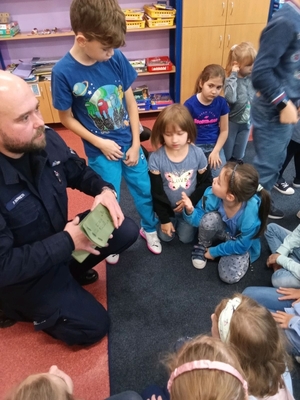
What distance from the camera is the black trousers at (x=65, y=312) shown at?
1.41m

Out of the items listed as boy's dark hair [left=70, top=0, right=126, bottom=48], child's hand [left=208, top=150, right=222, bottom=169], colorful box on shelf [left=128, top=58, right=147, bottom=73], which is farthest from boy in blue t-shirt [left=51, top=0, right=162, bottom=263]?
colorful box on shelf [left=128, top=58, right=147, bottom=73]

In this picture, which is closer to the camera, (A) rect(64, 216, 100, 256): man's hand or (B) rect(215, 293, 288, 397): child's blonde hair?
(B) rect(215, 293, 288, 397): child's blonde hair

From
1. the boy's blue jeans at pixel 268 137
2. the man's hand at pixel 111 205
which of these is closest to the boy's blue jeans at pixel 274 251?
the boy's blue jeans at pixel 268 137

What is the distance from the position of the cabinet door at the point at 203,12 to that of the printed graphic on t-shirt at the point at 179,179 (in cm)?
206

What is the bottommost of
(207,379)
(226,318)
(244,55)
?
(226,318)

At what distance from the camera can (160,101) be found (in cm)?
375

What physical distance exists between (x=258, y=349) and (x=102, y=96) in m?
1.34

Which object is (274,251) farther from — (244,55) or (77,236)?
(244,55)

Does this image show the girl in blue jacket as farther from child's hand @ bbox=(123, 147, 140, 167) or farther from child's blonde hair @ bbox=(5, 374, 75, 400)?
child's blonde hair @ bbox=(5, 374, 75, 400)

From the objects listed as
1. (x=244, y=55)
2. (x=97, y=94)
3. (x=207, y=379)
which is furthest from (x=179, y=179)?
(x=207, y=379)

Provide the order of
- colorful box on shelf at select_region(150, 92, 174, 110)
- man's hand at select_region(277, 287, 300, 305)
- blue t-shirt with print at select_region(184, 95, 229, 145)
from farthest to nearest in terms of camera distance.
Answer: colorful box on shelf at select_region(150, 92, 174, 110), blue t-shirt with print at select_region(184, 95, 229, 145), man's hand at select_region(277, 287, 300, 305)

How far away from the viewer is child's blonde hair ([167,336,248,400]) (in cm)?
70

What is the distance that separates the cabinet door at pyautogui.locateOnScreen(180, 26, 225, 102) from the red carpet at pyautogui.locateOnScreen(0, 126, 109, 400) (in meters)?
2.92

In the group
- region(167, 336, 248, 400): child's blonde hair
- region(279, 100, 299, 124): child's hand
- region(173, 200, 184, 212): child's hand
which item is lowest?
region(173, 200, 184, 212): child's hand
